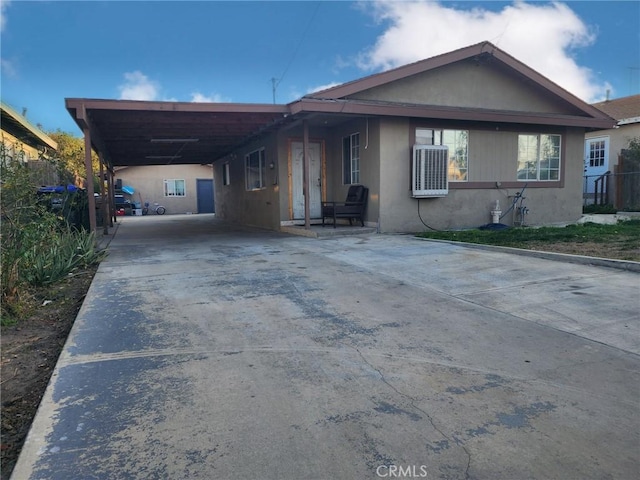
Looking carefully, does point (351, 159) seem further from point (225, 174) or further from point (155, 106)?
point (225, 174)

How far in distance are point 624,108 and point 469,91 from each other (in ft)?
41.1

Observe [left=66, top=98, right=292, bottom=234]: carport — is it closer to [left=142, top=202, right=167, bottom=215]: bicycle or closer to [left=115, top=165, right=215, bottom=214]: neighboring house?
[left=142, top=202, right=167, bottom=215]: bicycle

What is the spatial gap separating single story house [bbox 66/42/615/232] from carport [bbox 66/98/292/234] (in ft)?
0.10

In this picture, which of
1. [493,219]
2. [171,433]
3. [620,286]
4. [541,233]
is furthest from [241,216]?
[171,433]

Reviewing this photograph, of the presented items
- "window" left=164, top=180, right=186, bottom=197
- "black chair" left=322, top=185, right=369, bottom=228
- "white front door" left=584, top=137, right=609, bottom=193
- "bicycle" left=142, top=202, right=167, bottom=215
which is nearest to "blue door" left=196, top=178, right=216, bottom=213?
"window" left=164, top=180, right=186, bottom=197

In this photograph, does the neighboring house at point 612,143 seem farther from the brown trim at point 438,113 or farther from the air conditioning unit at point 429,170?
the air conditioning unit at point 429,170

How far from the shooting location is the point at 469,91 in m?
11.7

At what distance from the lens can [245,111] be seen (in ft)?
31.4

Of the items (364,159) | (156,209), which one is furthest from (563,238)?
(156,209)

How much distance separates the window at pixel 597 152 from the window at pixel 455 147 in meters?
11.3

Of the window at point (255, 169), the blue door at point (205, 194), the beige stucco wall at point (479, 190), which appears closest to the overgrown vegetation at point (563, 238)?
the beige stucco wall at point (479, 190)

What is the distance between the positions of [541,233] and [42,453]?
934 centimetres

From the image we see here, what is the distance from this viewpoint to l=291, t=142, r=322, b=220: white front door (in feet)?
40.5

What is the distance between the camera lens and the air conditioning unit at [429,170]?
35.1 ft
